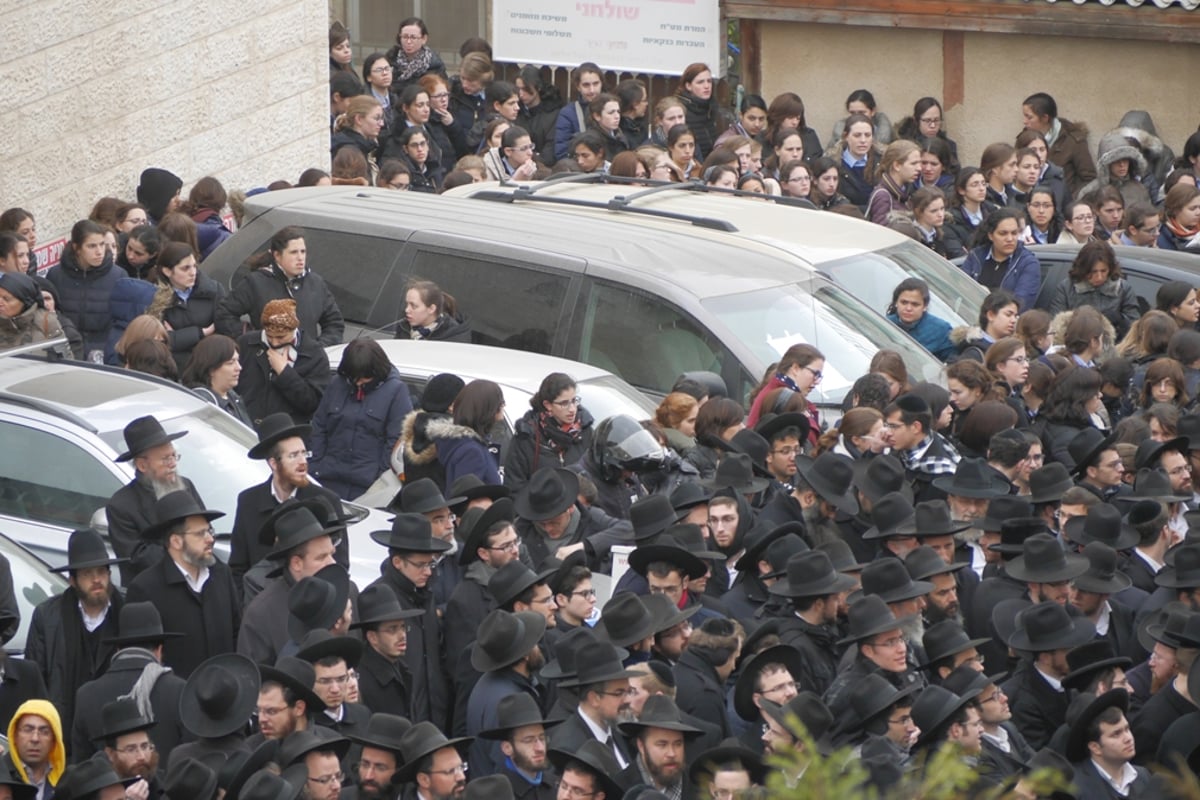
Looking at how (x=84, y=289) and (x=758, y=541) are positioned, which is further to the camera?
(x=84, y=289)

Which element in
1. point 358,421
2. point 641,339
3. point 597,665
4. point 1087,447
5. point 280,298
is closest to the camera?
point 597,665

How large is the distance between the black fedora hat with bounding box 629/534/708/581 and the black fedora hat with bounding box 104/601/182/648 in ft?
6.55

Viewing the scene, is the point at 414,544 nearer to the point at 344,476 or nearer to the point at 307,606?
the point at 307,606

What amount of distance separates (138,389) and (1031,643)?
4.65 m

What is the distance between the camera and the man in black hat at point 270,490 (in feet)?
30.9

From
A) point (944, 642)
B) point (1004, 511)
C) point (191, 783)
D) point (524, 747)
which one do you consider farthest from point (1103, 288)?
point (191, 783)

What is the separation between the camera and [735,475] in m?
9.73

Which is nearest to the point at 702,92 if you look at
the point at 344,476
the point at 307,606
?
the point at 344,476

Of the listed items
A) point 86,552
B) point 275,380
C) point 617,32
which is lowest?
point 86,552

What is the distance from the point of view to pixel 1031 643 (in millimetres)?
8281

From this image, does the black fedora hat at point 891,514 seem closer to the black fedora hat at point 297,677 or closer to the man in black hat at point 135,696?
the black fedora hat at point 297,677

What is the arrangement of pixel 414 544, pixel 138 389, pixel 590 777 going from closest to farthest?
pixel 590 777
pixel 414 544
pixel 138 389

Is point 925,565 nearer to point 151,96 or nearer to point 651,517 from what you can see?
point 651,517

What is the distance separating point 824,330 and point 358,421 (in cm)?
288
